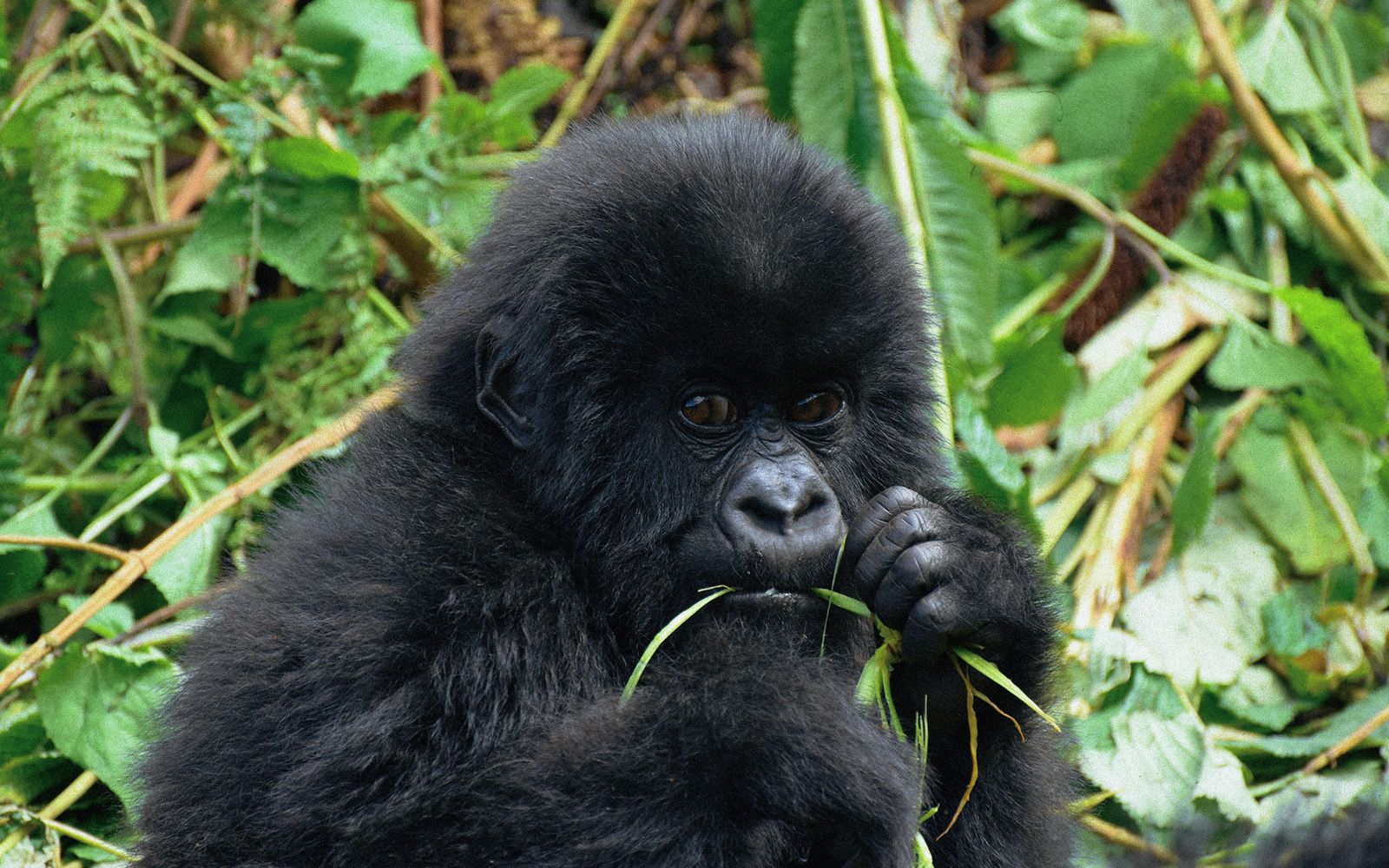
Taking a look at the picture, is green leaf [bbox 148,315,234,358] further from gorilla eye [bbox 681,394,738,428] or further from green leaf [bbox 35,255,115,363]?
gorilla eye [bbox 681,394,738,428]

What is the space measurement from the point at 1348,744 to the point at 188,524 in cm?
285

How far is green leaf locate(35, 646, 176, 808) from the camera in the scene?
3.11 metres

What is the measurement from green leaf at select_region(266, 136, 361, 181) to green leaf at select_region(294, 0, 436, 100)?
1.07 feet

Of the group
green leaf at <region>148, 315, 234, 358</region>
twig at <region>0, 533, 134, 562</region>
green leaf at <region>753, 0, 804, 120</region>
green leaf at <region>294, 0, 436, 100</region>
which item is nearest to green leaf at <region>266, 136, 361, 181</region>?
green leaf at <region>294, 0, 436, 100</region>

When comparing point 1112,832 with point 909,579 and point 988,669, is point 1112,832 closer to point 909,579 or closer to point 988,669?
point 988,669

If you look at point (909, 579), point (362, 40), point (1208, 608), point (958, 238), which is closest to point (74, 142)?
point (362, 40)

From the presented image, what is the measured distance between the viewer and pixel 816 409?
2654 mm

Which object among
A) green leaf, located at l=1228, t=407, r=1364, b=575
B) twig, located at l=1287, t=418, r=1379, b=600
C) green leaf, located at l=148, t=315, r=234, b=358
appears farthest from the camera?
green leaf, located at l=148, t=315, r=234, b=358

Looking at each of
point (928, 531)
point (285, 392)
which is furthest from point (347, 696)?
point (285, 392)

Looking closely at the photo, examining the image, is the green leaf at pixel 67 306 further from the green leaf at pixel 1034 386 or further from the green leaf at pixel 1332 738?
the green leaf at pixel 1332 738

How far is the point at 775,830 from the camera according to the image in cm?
217

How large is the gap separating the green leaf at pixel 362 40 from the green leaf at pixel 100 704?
1.92 meters

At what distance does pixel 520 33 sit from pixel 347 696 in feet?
11.0

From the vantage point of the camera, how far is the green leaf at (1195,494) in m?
3.91
